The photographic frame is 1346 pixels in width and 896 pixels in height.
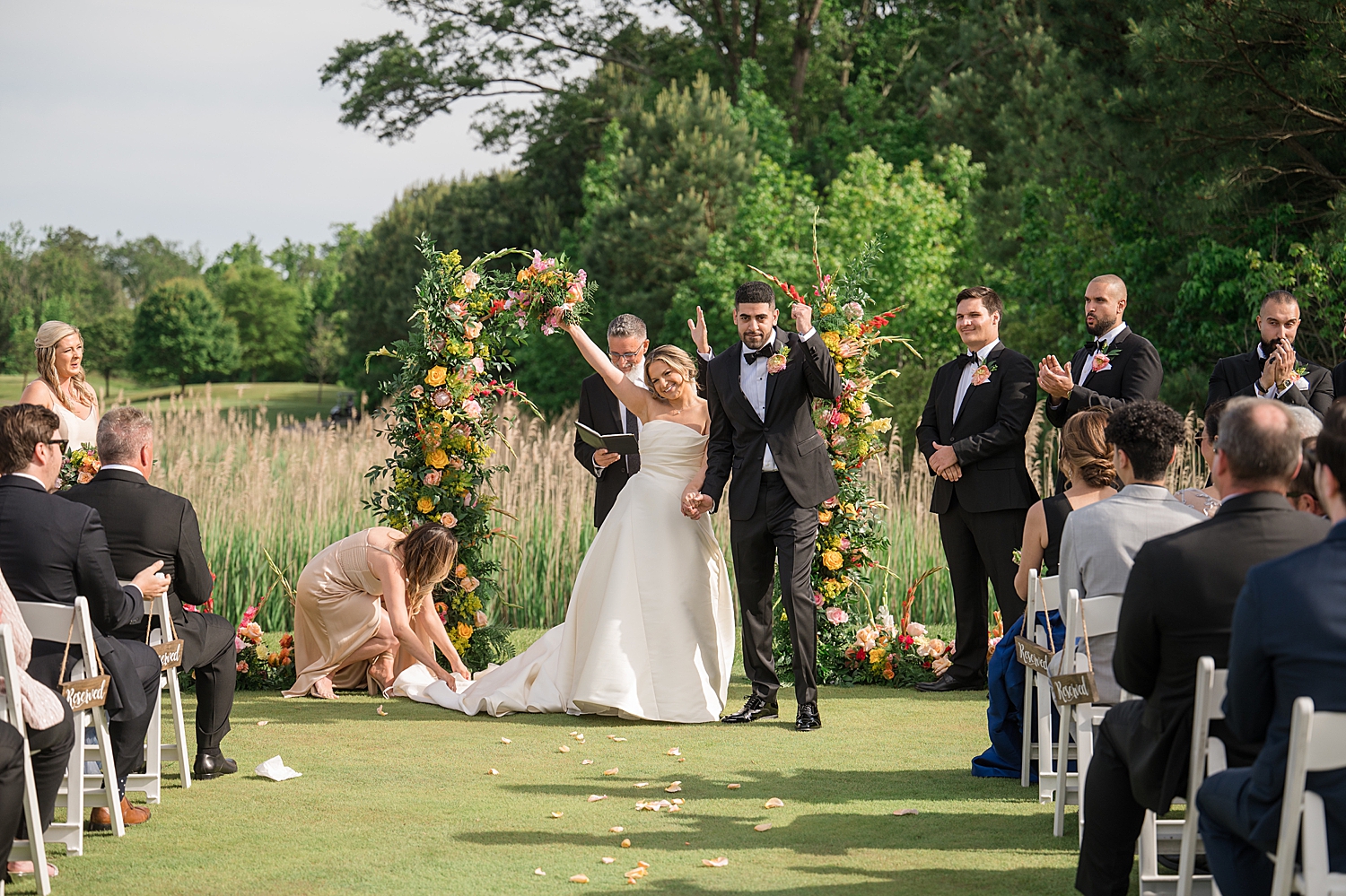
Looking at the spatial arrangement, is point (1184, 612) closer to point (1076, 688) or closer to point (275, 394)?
point (1076, 688)

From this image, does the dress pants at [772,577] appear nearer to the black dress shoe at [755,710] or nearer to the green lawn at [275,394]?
the black dress shoe at [755,710]

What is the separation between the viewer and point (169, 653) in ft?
15.6

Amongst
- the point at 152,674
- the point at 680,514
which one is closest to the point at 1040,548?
the point at 680,514

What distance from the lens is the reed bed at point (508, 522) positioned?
9.20 metres

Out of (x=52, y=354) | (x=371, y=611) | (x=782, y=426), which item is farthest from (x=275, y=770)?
(x=52, y=354)

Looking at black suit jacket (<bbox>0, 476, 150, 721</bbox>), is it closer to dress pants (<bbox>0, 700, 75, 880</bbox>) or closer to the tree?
dress pants (<bbox>0, 700, 75, 880</bbox>)

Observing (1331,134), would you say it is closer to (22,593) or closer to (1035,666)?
(1035,666)

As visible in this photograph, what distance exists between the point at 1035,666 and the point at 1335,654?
2013mm

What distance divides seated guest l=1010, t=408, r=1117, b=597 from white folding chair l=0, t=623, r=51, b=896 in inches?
138

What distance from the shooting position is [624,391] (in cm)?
682

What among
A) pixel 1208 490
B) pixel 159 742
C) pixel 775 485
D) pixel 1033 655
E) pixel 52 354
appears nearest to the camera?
pixel 1033 655

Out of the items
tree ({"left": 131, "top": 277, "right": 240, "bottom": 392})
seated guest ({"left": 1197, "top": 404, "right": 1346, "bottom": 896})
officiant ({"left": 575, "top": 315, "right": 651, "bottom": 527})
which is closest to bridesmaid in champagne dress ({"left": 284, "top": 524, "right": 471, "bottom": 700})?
officiant ({"left": 575, "top": 315, "right": 651, "bottom": 527})

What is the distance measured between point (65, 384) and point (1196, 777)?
609 cm

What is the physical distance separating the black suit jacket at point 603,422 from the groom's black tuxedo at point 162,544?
308cm
